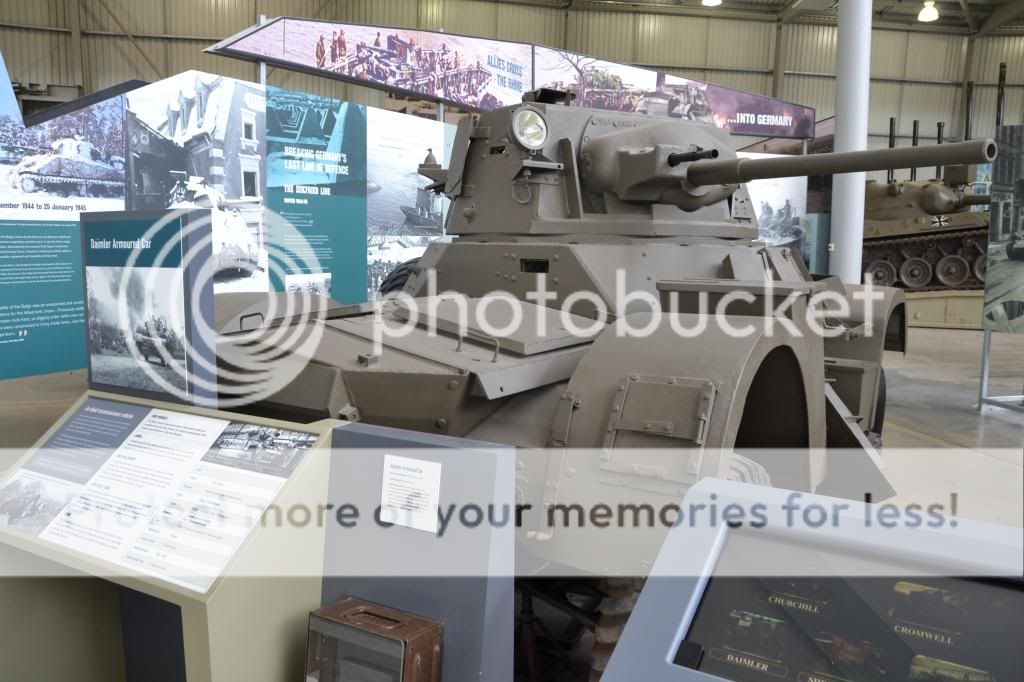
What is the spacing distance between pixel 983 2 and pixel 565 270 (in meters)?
22.0

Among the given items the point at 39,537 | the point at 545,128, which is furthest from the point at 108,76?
the point at 39,537

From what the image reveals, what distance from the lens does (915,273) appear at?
1852 centimetres

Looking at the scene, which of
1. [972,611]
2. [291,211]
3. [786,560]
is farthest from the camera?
[291,211]

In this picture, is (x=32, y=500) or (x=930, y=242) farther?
(x=930, y=242)

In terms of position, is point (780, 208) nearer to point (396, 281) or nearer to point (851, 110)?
point (851, 110)

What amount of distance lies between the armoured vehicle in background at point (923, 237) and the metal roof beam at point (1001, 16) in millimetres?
5724

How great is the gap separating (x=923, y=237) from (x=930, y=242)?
1.06 ft

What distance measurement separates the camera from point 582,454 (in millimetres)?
3207

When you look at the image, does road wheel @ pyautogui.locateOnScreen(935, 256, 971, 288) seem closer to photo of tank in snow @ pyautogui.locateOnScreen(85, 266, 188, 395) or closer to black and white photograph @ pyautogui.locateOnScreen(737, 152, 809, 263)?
black and white photograph @ pyautogui.locateOnScreen(737, 152, 809, 263)

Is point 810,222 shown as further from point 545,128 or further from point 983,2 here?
point 545,128

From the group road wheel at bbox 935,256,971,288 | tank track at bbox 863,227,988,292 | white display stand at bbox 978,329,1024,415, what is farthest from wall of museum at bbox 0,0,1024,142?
white display stand at bbox 978,329,1024,415

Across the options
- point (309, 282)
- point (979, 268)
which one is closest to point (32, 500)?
point (309, 282)

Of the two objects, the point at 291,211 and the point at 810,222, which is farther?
the point at 810,222

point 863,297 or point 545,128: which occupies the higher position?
point 545,128
